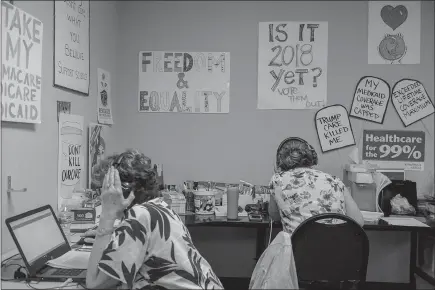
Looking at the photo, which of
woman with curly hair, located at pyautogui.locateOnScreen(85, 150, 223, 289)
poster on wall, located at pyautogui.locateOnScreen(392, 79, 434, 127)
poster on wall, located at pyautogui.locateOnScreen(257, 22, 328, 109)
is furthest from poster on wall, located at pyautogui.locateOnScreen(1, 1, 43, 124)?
poster on wall, located at pyautogui.locateOnScreen(392, 79, 434, 127)

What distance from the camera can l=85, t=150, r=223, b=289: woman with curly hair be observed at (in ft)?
4.97

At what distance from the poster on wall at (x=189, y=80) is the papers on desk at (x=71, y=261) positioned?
185 centimetres

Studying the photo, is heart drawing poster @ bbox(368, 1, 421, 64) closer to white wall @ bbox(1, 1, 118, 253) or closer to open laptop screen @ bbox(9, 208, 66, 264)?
white wall @ bbox(1, 1, 118, 253)

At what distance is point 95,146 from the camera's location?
3.14 metres

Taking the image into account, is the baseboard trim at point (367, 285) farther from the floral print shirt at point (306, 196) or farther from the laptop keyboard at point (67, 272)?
the laptop keyboard at point (67, 272)

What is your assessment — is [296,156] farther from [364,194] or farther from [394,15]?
[394,15]

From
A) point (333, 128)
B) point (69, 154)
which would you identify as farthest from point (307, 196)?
point (69, 154)

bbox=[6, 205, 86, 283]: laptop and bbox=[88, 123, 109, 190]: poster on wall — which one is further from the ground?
bbox=[88, 123, 109, 190]: poster on wall

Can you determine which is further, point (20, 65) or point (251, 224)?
point (251, 224)

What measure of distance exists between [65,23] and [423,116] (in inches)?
107

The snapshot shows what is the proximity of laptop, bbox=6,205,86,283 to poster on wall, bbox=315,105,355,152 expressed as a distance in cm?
222

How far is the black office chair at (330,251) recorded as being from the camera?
7.11 ft

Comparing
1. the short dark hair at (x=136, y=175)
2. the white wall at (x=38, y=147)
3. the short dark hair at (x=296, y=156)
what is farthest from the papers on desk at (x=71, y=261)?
the short dark hair at (x=296, y=156)

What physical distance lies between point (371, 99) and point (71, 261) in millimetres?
2631
